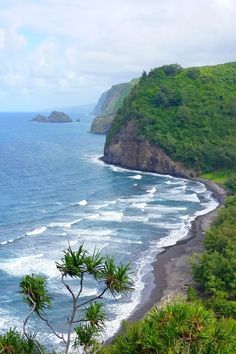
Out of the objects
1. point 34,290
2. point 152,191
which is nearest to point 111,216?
point 152,191

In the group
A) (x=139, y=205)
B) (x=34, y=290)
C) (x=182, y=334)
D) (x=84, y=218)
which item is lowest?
(x=84, y=218)

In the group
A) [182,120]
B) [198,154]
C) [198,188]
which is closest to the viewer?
[198,188]

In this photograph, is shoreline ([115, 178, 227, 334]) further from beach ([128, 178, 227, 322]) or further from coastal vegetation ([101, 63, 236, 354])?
coastal vegetation ([101, 63, 236, 354])

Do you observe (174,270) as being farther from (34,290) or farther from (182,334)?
(182,334)

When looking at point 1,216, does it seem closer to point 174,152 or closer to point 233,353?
point 174,152

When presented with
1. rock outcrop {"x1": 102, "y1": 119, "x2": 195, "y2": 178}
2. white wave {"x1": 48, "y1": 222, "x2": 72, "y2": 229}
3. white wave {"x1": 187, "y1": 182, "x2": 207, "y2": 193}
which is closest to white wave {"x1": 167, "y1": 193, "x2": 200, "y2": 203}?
white wave {"x1": 187, "y1": 182, "x2": 207, "y2": 193}

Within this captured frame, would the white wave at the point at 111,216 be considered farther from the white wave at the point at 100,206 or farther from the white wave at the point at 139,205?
the white wave at the point at 139,205

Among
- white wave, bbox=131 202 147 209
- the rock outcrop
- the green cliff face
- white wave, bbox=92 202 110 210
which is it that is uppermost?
the green cliff face
